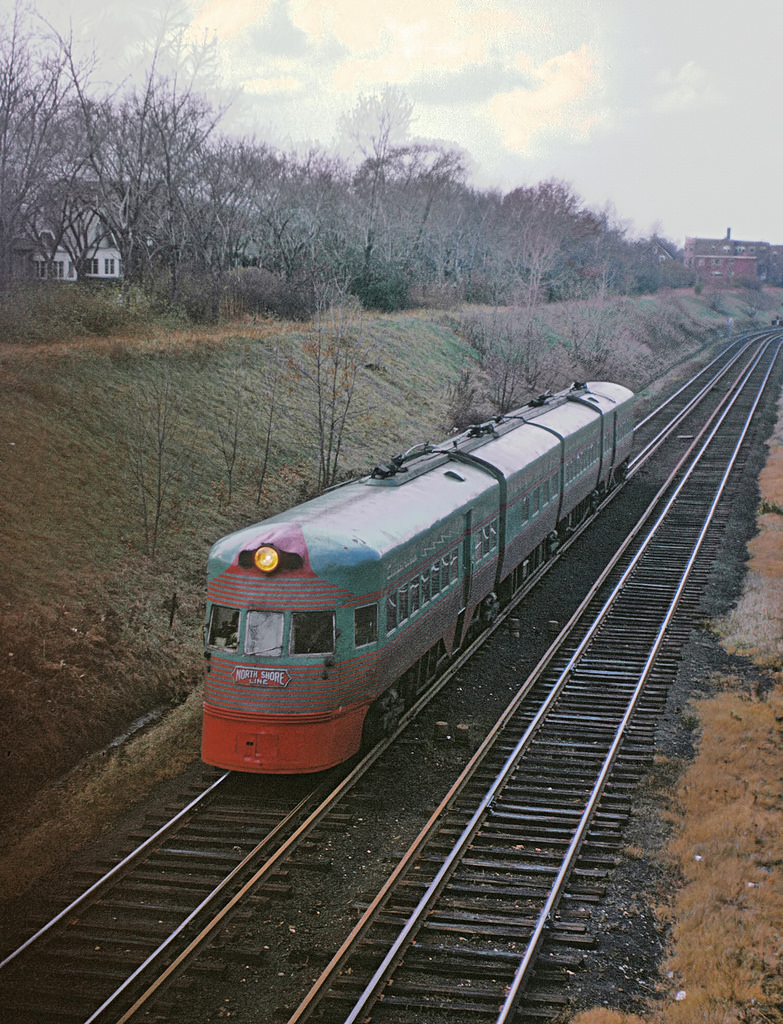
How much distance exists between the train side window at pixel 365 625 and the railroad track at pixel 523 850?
2.25 m

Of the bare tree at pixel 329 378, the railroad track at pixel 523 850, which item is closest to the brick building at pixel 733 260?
the bare tree at pixel 329 378

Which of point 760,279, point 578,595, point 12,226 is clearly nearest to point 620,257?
point 760,279

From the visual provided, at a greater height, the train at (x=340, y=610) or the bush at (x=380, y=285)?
the bush at (x=380, y=285)

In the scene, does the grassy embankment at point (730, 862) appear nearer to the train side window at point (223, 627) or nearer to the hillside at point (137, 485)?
the train side window at point (223, 627)

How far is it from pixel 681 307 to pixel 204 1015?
320 ft

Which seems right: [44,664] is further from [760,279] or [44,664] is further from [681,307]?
[760,279]

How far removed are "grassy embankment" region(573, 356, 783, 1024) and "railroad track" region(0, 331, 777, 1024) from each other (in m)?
3.76

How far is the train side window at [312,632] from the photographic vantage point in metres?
12.0

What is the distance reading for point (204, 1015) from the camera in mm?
8430

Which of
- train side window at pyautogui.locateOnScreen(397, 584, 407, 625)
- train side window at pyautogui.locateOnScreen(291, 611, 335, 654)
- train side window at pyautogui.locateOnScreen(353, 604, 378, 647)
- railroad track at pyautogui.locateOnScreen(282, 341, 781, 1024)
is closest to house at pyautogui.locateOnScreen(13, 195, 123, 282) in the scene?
railroad track at pyautogui.locateOnScreen(282, 341, 781, 1024)

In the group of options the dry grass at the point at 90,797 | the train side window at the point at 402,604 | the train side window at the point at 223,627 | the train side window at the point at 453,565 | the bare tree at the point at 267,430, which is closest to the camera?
the dry grass at the point at 90,797

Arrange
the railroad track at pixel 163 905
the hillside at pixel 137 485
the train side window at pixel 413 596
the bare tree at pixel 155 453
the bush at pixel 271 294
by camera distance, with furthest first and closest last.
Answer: the bush at pixel 271 294 → the bare tree at pixel 155 453 → the hillside at pixel 137 485 → the train side window at pixel 413 596 → the railroad track at pixel 163 905

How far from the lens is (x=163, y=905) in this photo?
10.1 meters

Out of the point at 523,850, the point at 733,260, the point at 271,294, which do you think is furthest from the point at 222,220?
the point at 733,260
